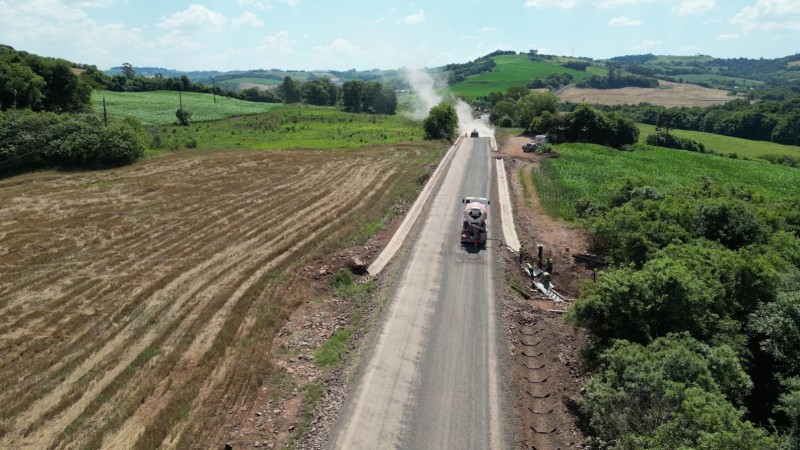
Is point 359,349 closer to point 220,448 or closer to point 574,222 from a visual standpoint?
point 220,448

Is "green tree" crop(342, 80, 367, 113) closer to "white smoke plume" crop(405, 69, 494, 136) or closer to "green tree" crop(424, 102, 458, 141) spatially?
"white smoke plume" crop(405, 69, 494, 136)

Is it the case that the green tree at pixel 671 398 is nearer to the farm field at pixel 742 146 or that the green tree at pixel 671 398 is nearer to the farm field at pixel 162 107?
the farm field at pixel 162 107

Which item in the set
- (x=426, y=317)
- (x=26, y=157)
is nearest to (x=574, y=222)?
(x=426, y=317)

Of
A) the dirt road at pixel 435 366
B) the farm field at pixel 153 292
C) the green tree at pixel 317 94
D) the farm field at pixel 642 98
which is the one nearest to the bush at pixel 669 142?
the farm field at pixel 153 292

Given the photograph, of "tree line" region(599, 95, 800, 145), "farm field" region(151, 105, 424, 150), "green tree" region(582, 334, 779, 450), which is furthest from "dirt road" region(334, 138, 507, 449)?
"tree line" region(599, 95, 800, 145)

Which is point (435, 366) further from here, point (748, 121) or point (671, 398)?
point (748, 121)

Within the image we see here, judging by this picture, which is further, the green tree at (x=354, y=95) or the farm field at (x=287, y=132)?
the green tree at (x=354, y=95)
